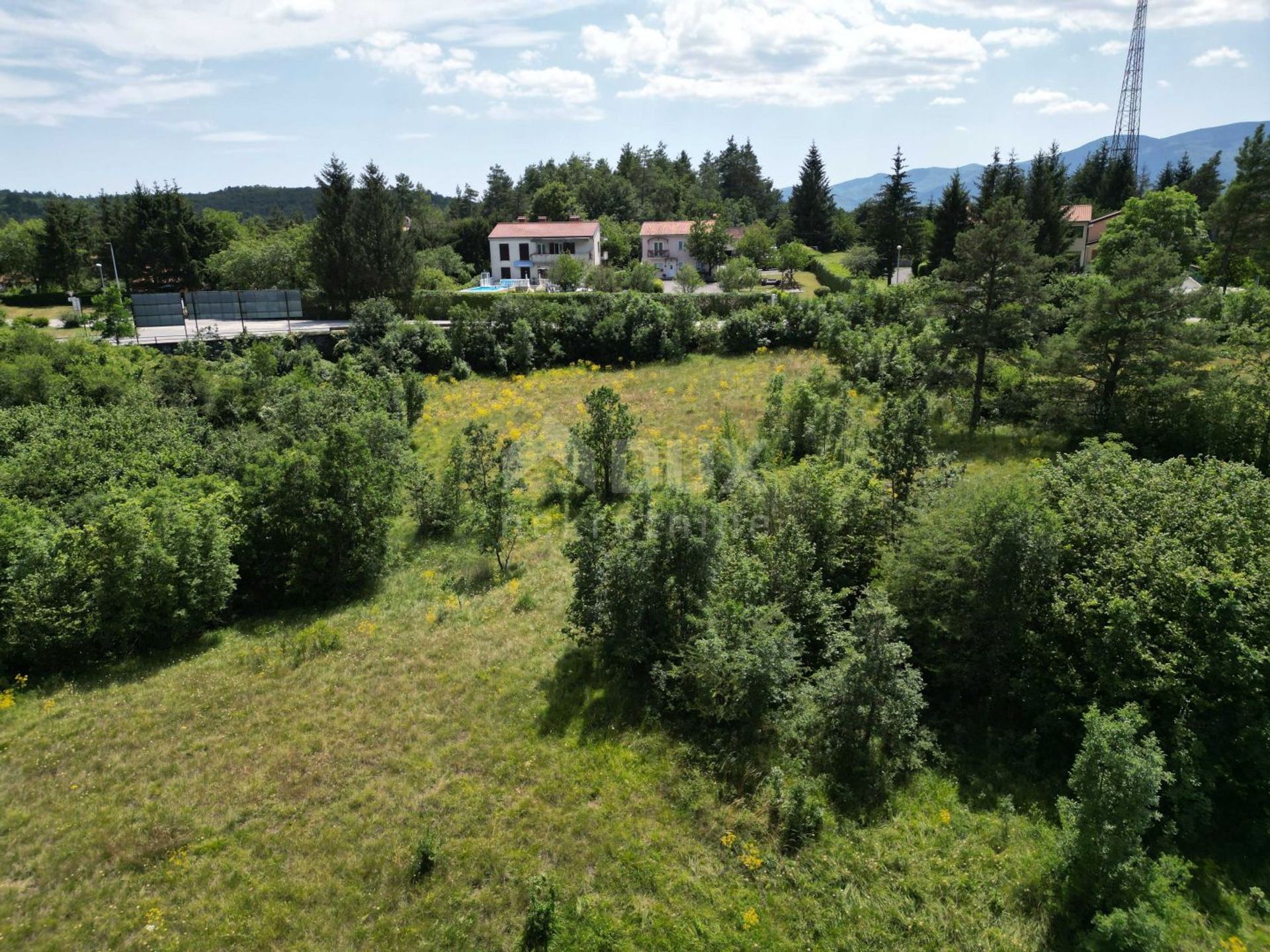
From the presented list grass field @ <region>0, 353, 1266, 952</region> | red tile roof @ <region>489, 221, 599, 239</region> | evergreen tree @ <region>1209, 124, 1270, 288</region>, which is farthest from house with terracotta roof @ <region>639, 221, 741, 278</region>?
grass field @ <region>0, 353, 1266, 952</region>

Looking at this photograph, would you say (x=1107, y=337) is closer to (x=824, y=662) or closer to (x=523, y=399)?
(x=824, y=662)

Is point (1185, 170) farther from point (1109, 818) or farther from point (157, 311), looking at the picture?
point (157, 311)

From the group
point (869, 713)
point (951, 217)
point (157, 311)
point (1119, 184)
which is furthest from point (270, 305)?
point (1119, 184)

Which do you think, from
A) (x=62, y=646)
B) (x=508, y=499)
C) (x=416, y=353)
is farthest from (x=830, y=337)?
(x=62, y=646)

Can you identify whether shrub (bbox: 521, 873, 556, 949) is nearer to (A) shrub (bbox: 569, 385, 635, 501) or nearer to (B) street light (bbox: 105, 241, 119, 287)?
(A) shrub (bbox: 569, 385, 635, 501)

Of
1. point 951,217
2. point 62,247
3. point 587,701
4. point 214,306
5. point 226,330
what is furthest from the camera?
point 62,247

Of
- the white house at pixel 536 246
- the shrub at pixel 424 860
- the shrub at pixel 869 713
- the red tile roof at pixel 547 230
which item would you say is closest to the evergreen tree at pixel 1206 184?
the red tile roof at pixel 547 230

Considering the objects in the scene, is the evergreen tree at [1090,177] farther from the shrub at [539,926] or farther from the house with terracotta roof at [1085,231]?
the shrub at [539,926]

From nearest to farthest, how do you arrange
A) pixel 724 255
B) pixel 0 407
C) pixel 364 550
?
1. pixel 364 550
2. pixel 0 407
3. pixel 724 255
